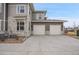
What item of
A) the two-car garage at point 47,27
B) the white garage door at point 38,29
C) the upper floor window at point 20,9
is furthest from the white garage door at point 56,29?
the upper floor window at point 20,9

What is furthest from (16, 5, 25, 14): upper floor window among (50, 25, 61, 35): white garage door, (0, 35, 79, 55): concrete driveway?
(0, 35, 79, 55): concrete driveway

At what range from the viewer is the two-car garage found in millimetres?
28875

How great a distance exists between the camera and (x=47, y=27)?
29219 mm

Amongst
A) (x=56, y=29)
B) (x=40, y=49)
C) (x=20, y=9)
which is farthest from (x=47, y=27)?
(x=40, y=49)

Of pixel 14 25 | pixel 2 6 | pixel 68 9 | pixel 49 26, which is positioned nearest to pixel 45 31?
pixel 49 26

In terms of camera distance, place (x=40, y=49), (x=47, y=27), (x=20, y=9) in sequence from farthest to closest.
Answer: (x=47, y=27) → (x=20, y=9) → (x=40, y=49)

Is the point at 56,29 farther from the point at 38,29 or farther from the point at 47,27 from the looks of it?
the point at 38,29

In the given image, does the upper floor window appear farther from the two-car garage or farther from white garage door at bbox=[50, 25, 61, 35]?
white garage door at bbox=[50, 25, 61, 35]

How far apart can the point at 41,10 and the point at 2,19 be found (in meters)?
14.7

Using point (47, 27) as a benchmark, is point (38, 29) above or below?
below

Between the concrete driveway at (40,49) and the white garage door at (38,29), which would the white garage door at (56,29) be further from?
the concrete driveway at (40,49)

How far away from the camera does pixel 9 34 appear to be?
67.8 feet

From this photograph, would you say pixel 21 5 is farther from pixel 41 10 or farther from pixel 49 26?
pixel 41 10

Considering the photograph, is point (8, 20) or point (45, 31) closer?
point (8, 20)
